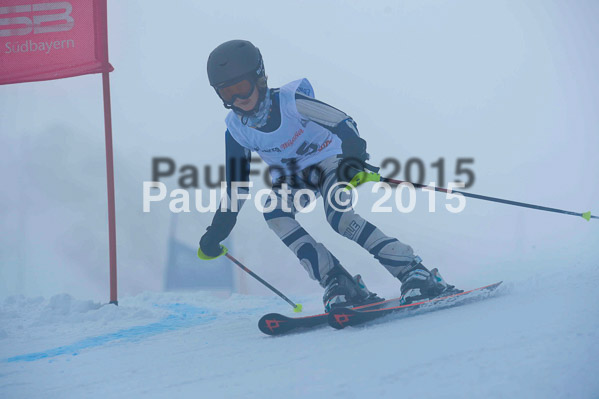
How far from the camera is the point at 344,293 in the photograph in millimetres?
1970

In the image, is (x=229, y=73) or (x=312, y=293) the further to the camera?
(x=312, y=293)

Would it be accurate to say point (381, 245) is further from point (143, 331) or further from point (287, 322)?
point (143, 331)

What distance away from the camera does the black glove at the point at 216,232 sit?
2115 mm

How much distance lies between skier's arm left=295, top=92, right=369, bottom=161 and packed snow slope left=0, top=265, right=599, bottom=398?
65 centimetres

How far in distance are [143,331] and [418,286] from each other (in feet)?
3.92

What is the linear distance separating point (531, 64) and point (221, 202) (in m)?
1.60

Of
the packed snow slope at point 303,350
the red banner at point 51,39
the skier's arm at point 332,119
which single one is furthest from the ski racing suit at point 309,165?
the red banner at point 51,39

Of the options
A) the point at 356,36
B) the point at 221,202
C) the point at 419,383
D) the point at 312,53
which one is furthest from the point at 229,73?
the point at 419,383

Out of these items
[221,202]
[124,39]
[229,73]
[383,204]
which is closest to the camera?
[229,73]

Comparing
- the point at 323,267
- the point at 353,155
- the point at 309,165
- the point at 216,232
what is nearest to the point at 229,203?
Answer: the point at 216,232

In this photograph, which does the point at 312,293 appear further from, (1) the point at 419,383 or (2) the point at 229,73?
(2) the point at 229,73

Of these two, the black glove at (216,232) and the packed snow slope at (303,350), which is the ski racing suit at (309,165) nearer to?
the black glove at (216,232)

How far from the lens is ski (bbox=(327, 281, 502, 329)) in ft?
6.04

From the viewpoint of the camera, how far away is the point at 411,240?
89.8 inches
